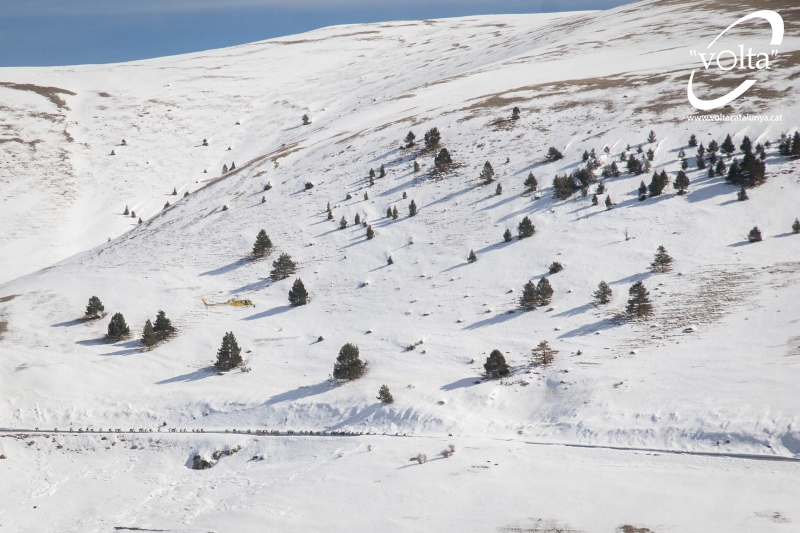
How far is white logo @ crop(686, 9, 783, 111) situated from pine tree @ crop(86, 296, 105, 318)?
4398 cm

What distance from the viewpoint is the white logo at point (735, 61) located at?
4200 cm

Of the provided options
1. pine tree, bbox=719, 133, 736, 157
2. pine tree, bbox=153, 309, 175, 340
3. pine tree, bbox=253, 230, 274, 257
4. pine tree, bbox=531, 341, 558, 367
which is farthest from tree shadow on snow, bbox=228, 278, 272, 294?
pine tree, bbox=719, 133, 736, 157

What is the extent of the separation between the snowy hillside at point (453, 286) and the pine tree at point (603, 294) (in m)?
0.43

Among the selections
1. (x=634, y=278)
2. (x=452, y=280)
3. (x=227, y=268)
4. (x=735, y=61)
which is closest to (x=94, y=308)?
(x=227, y=268)

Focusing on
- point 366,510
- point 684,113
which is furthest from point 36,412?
point 684,113

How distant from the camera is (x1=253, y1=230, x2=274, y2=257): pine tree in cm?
3718

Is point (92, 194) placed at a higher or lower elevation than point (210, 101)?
lower

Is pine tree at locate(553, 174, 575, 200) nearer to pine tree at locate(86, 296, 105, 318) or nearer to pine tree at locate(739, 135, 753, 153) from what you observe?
pine tree at locate(739, 135, 753, 153)

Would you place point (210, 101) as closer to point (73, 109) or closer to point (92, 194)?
point (73, 109)

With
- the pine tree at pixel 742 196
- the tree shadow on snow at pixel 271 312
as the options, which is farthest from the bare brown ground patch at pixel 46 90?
the pine tree at pixel 742 196

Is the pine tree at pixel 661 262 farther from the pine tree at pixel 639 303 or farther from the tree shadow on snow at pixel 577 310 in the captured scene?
the tree shadow on snow at pixel 577 310

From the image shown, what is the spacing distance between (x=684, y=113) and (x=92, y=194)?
6310cm

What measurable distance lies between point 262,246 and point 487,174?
1676 centimetres

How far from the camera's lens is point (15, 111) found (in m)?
83.4
